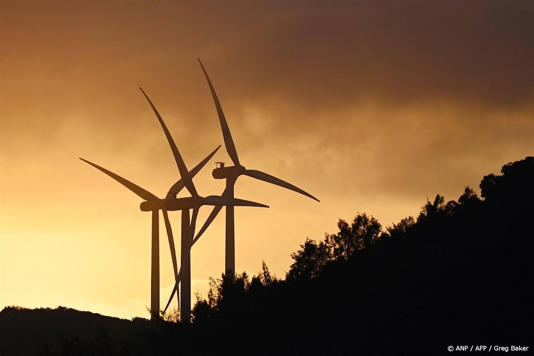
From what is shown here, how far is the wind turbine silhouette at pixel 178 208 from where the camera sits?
467 ft

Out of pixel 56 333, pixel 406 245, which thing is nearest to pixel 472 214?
pixel 406 245

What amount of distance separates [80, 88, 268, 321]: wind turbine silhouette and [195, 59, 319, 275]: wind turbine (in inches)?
72.2

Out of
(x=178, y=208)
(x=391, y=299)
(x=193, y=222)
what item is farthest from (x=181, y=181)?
(x=391, y=299)

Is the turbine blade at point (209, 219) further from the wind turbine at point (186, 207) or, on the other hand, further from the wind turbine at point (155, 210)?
the wind turbine at point (155, 210)

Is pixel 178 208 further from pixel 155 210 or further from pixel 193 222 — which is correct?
pixel 193 222

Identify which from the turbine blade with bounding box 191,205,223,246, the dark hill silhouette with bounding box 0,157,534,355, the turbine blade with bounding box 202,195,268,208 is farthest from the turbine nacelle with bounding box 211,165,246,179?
the dark hill silhouette with bounding box 0,157,534,355

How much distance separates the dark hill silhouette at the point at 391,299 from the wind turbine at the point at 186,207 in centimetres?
396

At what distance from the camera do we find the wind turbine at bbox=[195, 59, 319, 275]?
14275cm

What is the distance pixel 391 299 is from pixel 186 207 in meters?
32.8

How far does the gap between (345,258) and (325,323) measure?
44037 millimetres

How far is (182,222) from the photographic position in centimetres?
14950

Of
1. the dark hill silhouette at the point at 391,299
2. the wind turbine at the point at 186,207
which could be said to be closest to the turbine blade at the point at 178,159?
the wind turbine at the point at 186,207

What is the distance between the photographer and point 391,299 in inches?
5143

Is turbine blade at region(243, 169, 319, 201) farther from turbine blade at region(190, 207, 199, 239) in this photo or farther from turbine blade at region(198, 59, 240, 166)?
turbine blade at region(190, 207, 199, 239)
